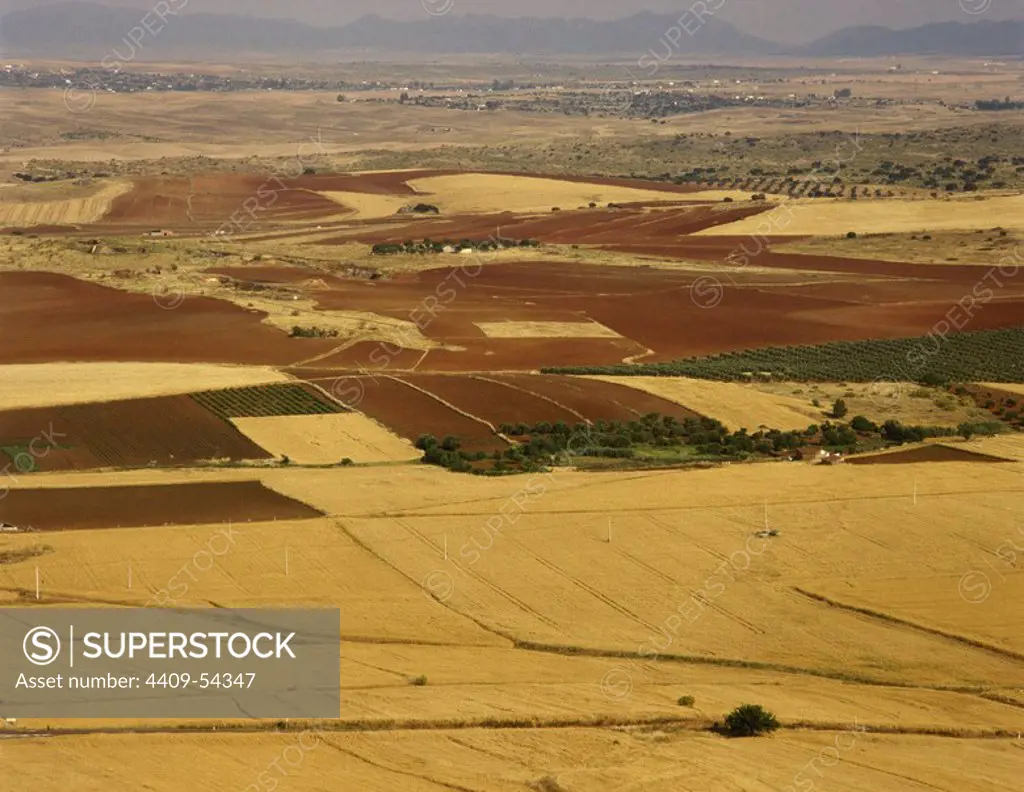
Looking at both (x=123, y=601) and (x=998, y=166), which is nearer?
(x=123, y=601)

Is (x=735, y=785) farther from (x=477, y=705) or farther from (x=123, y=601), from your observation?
(x=123, y=601)

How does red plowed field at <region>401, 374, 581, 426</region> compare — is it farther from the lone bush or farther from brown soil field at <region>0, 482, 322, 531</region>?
the lone bush

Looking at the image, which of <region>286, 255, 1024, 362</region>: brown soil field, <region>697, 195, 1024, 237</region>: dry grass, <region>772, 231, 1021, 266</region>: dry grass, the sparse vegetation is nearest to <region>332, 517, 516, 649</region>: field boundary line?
<region>286, 255, 1024, 362</region>: brown soil field

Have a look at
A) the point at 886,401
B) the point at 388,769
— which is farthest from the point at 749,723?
the point at 886,401

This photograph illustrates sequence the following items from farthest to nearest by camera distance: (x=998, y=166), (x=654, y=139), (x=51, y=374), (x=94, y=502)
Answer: (x=654, y=139) → (x=998, y=166) → (x=51, y=374) → (x=94, y=502)

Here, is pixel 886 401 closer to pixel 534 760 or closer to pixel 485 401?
pixel 485 401

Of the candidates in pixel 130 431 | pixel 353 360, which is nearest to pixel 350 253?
pixel 353 360

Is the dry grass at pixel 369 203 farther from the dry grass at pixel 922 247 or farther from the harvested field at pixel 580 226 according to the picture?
the dry grass at pixel 922 247
